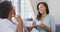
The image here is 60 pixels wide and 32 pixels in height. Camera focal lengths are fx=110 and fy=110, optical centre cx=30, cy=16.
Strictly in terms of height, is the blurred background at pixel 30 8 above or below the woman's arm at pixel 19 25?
above

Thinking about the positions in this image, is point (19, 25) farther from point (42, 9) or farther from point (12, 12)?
point (42, 9)

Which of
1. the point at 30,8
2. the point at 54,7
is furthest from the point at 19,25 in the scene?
the point at 54,7

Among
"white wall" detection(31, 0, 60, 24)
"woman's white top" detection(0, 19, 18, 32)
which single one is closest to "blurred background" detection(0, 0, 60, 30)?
"white wall" detection(31, 0, 60, 24)

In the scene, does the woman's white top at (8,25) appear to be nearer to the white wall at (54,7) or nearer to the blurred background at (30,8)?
the blurred background at (30,8)

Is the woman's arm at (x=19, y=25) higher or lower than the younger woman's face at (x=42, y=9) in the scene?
lower

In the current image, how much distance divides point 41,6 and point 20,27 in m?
0.34

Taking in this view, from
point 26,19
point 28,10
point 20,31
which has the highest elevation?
point 28,10

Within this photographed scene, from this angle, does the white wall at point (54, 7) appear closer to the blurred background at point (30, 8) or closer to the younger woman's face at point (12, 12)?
the blurred background at point (30, 8)

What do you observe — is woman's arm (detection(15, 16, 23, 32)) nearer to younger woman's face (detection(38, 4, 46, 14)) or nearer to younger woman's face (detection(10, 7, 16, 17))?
younger woman's face (detection(10, 7, 16, 17))

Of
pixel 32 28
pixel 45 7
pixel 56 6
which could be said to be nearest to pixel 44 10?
pixel 45 7

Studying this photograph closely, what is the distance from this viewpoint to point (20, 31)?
48.6 inches

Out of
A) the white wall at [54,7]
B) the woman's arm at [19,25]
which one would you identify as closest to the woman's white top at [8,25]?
the woman's arm at [19,25]

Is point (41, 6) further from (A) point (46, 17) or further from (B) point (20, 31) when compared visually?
(B) point (20, 31)

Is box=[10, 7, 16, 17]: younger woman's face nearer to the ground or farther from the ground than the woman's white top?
farther from the ground
